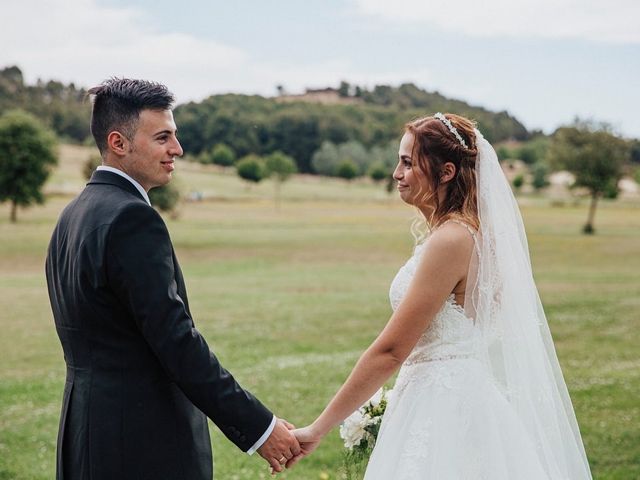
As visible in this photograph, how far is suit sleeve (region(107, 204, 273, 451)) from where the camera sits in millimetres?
3273

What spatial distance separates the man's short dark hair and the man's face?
38 millimetres

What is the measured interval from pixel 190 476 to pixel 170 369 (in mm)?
579

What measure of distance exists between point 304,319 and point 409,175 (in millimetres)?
15325

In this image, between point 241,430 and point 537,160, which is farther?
point 537,160

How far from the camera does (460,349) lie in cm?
389

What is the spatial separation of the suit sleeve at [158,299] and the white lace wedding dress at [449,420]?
1.00 meters

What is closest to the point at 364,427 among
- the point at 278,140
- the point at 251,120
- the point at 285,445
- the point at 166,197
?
the point at 285,445

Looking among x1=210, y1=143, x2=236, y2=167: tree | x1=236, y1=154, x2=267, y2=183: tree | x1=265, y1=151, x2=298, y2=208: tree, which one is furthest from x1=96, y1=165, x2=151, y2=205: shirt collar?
x1=210, y1=143, x2=236, y2=167: tree

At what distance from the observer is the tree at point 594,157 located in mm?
60531

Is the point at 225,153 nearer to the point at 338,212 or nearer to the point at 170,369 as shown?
the point at 338,212

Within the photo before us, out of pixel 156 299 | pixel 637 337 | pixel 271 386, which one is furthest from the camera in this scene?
pixel 637 337

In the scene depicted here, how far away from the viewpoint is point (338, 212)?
243ft

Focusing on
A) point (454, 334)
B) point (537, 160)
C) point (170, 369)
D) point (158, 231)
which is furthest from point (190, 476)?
point (537, 160)

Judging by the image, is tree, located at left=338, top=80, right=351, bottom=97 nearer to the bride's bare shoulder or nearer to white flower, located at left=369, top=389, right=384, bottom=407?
white flower, located at left=369, top=389, right=384, bottom=407
